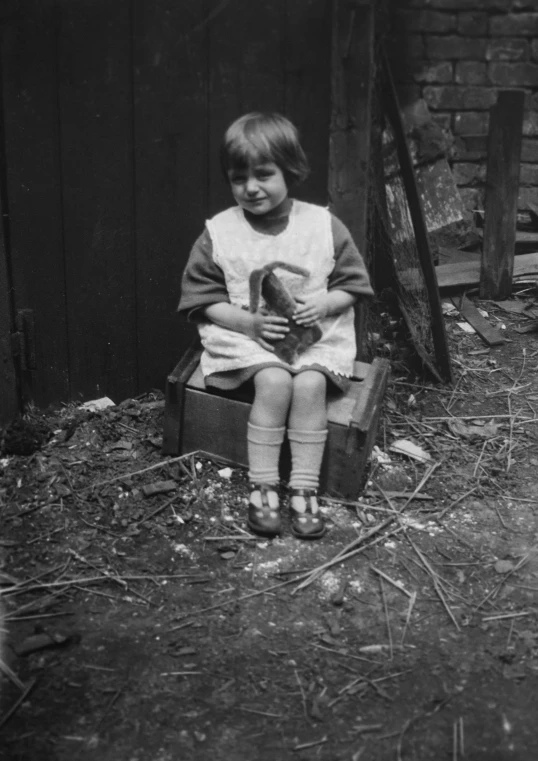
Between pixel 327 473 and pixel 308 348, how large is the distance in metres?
0.46

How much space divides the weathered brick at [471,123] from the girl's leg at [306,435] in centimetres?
407

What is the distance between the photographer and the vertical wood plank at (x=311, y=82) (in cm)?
314

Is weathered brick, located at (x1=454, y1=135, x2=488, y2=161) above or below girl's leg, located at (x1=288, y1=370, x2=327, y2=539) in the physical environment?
above

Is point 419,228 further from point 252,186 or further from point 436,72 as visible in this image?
point 436,72

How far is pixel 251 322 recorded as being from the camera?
9.51ft

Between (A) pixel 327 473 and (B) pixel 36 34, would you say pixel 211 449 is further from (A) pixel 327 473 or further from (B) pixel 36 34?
(B) pixel 36 34

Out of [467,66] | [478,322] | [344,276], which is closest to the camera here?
[344,276]

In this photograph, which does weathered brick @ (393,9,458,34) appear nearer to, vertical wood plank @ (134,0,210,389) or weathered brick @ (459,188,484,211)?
weathered brick @ (459,188,484,211)

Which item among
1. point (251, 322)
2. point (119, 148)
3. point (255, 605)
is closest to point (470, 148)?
point (119, 148)

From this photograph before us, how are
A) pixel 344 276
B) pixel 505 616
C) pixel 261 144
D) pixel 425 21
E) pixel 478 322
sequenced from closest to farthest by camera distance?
pixel 505 616, pixel 261 144, pixel 344 276, pixel 478 322, pixel 425 21

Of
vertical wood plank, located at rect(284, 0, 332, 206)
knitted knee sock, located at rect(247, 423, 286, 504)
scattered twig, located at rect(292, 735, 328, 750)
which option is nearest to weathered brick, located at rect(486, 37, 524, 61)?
vertical wood plank, located at rect(284, 0, 332, 206)

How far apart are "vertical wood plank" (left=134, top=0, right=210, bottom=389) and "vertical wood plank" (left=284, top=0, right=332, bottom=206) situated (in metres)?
0.34

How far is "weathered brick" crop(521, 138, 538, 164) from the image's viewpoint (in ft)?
20.7

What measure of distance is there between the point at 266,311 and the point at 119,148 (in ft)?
3.30
